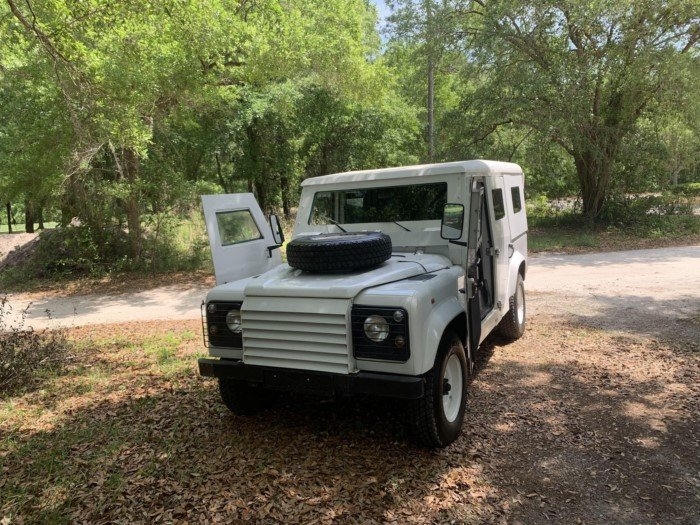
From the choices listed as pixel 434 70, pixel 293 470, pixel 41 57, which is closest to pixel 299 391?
pixel 293 470

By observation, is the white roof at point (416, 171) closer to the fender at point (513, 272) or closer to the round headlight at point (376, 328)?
the fender at point (513, 272)

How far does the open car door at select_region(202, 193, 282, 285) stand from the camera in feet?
14.7

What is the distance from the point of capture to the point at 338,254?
3.64m

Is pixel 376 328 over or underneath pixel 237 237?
underneath

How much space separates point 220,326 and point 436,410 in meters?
1.72

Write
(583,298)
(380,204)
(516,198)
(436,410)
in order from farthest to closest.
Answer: (583,298)
(516,198)
(380,204)
(436,410)

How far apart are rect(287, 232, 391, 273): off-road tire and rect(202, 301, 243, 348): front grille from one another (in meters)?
0.61

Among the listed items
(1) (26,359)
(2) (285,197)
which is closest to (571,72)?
(2) (285,197)

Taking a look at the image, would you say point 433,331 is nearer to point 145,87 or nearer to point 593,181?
point 145,87

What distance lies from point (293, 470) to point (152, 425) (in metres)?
1.56

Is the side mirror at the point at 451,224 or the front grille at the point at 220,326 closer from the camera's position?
the front grille at the point at 220,326

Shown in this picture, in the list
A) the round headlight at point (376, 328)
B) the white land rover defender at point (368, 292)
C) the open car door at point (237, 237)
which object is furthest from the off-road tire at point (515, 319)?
the round headlight at point (376, 328)

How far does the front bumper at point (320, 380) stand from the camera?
315 centimetres

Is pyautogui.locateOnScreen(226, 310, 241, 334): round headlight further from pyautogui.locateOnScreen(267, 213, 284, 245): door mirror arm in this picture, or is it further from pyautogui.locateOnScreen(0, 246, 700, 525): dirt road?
pyautogui.locateOnScreen(267, 213, 284, 245): door mirror arm
